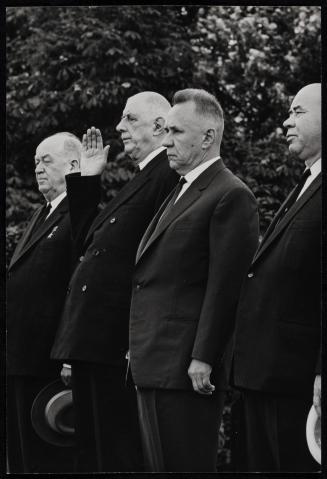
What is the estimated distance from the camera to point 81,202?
6.12 m

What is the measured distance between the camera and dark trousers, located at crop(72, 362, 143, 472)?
19.1ft

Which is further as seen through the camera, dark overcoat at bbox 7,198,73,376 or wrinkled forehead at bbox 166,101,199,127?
dark overcoat at bbox 7,198,73,376

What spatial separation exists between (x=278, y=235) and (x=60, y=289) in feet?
6.09

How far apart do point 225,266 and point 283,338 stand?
448 mm

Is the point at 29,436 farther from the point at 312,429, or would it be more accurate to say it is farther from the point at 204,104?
the point at 204,104

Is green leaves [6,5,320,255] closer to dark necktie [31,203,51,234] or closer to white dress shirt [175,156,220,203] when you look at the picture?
dark necktie [31,203,51,234]

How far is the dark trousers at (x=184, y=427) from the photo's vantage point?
205 inches

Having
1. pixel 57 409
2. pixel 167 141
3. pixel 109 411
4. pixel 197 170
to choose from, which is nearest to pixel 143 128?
pixel 167 141

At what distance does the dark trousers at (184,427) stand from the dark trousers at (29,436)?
4.44ft

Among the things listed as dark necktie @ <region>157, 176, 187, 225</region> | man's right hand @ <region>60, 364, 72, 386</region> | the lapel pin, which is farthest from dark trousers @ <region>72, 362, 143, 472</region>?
the lapel pin

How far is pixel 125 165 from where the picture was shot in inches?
382

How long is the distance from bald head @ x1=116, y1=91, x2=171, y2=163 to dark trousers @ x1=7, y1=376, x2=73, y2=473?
149 centimetres

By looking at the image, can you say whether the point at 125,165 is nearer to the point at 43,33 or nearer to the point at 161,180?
the point at 43,33

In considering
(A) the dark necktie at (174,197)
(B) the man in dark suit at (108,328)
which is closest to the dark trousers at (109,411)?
(B) the man in dark suit at (108,328)
